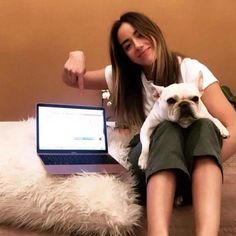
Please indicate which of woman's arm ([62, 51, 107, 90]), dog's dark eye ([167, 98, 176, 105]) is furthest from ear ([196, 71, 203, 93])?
woman's arm ([62, 51, 107, 90])

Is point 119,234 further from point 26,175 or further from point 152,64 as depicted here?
point 152,64

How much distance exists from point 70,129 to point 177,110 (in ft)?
1.61

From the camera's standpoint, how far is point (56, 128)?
4.71ft

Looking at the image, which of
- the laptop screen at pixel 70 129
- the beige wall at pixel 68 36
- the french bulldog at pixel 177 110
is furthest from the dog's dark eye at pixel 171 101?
the beige wall at pixel 68 36

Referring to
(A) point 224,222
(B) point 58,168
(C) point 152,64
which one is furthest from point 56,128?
(A) point 224,222

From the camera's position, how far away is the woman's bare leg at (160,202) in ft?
3.01

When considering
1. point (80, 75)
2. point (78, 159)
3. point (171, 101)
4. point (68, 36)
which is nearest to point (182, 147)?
point (171, 101)

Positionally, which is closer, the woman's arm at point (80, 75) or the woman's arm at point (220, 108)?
the woman's arm at point (220, 108)

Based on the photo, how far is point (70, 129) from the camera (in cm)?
145

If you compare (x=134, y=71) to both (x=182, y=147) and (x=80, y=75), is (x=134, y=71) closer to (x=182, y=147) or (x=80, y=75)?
(x=80, y=75)

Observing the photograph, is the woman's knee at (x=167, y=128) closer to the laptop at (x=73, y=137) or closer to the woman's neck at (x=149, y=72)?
the laptop at (x=73, y=137)

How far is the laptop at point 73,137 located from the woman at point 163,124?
0.10 m

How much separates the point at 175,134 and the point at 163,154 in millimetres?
75

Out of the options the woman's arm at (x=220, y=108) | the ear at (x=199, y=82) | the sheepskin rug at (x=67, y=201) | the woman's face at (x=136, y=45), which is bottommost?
the sheepskin rug at (x=67, y=201)
